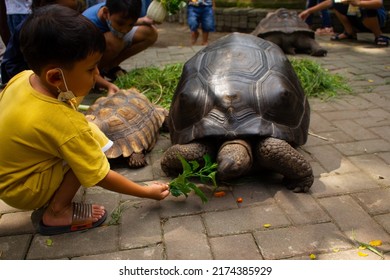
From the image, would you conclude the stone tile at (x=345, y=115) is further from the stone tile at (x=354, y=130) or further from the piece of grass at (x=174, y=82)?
the piece of grass at (x=174, y=82)

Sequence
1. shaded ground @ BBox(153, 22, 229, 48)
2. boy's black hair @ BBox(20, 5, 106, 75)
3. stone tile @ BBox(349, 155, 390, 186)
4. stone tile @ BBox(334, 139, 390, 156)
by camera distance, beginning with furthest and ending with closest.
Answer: shaded ground @ BBox(153, 22, 229, 48)
stone tile @ BBox(334, 139, 390, 156)
stone tile @ BBox(349, 155, 390, 186)
boy's black hair @ BBox(20, 5, 106, 75)

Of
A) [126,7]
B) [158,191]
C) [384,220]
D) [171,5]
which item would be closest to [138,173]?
[158,191]

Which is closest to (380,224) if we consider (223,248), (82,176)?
(223,248)

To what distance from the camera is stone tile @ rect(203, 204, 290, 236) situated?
2205mm

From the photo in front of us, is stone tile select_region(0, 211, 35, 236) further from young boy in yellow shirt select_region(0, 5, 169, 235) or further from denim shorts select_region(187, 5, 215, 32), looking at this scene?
denim shorts select_region(187, 5, 215, 32)

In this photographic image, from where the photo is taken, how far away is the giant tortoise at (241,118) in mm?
2504

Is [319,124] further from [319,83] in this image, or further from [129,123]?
[129,123]

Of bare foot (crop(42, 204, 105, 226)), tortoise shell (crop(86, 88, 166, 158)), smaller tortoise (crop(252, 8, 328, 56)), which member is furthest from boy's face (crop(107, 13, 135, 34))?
smaller tortoise (crop(252, 8, 328, 56))

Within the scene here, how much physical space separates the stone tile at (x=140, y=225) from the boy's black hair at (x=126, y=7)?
7.65 feet

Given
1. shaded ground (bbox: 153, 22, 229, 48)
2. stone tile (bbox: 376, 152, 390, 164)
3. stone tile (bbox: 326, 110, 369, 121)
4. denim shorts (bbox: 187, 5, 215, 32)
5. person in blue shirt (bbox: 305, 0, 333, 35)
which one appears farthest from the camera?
shaded ground (bbox: 153, 22, 229, 48)

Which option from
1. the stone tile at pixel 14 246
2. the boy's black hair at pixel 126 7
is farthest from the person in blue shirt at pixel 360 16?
the stone tile at pixel 14 246

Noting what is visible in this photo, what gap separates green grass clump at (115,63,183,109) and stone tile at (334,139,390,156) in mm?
1895

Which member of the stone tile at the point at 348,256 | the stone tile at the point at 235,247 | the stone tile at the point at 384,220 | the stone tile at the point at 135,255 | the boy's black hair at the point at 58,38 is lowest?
the stone tile at the point at 135,255

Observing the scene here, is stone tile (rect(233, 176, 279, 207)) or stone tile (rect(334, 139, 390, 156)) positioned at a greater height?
stone tile (rect(233, 176, 279, 207))
